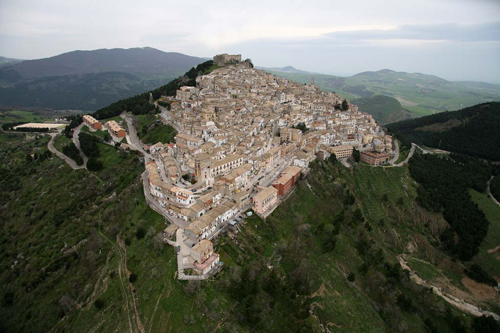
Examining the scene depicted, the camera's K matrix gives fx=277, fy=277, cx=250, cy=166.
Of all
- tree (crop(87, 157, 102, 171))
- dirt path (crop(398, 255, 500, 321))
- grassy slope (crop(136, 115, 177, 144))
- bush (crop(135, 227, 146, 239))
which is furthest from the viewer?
grassy slope (crop(136, 115, 177, 144))

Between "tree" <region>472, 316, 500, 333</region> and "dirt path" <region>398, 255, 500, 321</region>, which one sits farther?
"dirt path" <region>398, 255, 500, 321</region>

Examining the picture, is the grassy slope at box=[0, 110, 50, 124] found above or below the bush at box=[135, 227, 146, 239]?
below

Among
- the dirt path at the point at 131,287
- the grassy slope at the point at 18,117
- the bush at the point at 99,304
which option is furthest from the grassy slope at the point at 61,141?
the grassy slope at the point at 18,117

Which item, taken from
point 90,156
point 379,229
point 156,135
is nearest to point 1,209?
point 90,156

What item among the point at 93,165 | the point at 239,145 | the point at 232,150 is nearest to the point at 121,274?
the point at 232,150

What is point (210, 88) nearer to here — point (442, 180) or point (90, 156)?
point (90, 156)

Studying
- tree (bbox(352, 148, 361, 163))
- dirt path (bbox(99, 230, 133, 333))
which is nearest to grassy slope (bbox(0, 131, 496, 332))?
dirt path (bbox(99, 230, 133, 333))

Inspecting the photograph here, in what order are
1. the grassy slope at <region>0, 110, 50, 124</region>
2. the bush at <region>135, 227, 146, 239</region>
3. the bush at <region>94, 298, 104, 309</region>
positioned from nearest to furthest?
1. the bush at <region>94, 298, 104, 309</region>
2. the bush at <region>135, 227, 146, 239</region>
3. the grassy slope at <region>0, 110, 50, 124</region>

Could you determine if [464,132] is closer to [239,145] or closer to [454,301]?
[454,301]

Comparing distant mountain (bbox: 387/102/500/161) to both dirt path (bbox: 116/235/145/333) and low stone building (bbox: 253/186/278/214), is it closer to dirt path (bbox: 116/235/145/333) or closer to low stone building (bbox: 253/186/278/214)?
low stone building (bbox: 253/186/278/214)
